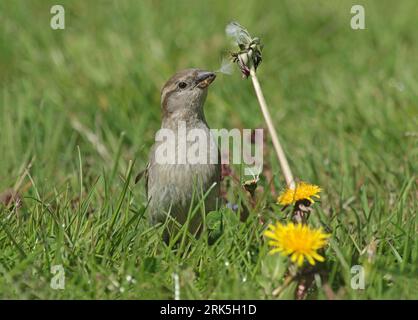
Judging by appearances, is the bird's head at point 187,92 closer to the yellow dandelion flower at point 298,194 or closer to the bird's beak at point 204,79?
the bird's beak at point 204,79

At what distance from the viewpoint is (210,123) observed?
594 centimetres

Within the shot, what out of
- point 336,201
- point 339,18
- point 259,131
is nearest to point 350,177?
point 336,201

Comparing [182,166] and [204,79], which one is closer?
[182,166]

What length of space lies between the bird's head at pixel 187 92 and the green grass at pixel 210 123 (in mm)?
444

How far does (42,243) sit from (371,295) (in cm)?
126

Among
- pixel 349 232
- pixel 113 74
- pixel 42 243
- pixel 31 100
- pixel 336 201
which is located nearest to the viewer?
pixel 42 243

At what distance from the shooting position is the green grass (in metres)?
3.25

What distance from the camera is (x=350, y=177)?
488cm

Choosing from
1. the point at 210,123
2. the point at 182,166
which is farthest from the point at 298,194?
the point at 210,123

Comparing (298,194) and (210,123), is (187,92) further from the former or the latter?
(298,194)

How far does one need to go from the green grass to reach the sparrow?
0.46 ft

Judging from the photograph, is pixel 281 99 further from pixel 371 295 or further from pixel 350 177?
pixel 371 295

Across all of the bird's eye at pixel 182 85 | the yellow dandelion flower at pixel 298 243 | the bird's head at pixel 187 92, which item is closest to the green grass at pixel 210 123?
the yellow dandelion flower at pixel 298 243

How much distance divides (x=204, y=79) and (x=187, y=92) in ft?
0.36
